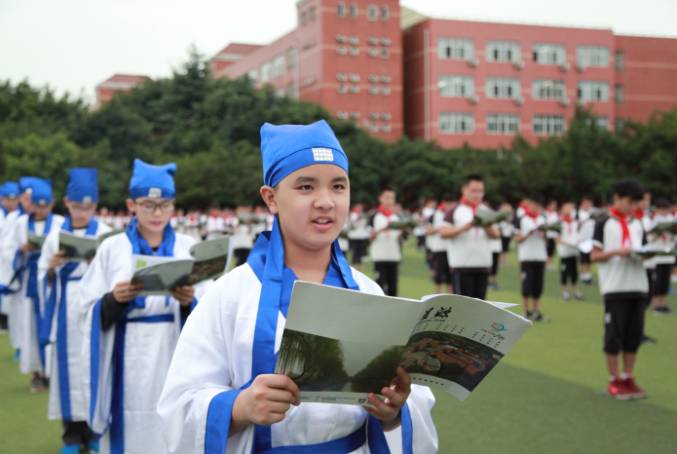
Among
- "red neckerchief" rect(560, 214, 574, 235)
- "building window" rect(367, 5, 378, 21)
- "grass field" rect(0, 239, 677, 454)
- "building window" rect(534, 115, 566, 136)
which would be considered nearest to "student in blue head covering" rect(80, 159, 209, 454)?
"grass field" rect(0, 239, 677, 454)

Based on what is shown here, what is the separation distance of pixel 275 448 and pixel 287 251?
597mm

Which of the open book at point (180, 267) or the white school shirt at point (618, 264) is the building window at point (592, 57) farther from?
the open book at point (180, 267)

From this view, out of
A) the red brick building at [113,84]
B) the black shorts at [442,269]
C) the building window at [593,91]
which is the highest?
the red brick building at [113,84]

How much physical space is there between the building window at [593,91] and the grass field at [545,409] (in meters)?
52.0

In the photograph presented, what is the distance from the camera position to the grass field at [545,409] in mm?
5633

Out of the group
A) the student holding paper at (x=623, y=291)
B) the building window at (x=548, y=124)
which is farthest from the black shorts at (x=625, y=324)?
the building window at (x=548, y=124)

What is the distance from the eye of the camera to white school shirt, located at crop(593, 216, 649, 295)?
22.5 ft

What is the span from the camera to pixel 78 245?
5.82 m

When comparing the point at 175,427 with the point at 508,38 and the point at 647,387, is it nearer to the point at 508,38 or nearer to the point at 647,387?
the point at 647,387

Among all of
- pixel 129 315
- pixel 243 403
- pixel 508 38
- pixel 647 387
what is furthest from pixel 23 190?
pixel 508 38

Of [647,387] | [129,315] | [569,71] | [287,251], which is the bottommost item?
[647,387]

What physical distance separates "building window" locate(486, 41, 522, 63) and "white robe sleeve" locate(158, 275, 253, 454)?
184 ft

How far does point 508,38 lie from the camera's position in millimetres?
56062

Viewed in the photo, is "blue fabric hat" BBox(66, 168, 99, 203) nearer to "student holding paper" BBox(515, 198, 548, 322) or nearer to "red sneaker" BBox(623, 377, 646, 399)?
"red sneaker" BBox(623, 377, 646, 399)
